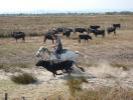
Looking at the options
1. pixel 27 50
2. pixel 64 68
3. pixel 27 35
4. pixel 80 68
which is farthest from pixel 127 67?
pixel 27 35

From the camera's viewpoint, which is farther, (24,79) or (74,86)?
(24,79)

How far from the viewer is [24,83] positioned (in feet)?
44.1

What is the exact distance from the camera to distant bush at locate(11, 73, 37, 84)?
44.6 feet

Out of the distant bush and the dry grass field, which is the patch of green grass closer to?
the dry grass field

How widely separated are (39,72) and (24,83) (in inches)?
110

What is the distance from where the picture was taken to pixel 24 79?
45.1ft

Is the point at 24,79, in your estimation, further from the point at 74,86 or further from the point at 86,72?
the point at 86,72

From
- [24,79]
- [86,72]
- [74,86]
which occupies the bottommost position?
[86,72]

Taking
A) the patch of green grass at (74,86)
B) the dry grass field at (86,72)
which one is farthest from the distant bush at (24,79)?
the patch of green grass at (74,86)

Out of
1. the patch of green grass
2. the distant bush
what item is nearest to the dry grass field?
the patch of green grass

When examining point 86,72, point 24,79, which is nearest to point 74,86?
point 24,79

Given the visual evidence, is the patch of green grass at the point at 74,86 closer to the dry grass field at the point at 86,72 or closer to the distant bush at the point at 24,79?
the dry grass field at the point at 86,72

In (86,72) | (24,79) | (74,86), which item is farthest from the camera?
(86,72)

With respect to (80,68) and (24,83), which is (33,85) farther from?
(80,68)
